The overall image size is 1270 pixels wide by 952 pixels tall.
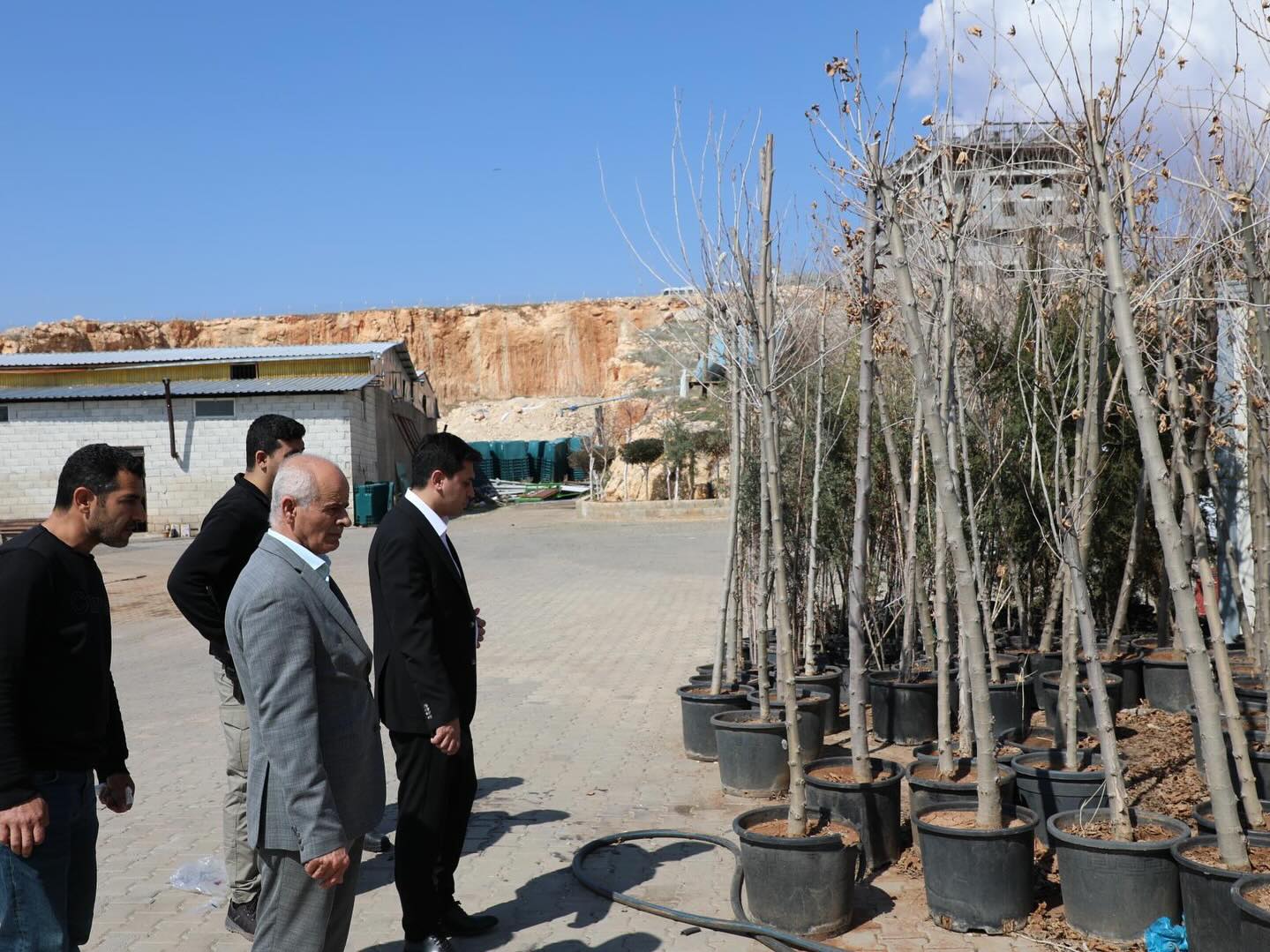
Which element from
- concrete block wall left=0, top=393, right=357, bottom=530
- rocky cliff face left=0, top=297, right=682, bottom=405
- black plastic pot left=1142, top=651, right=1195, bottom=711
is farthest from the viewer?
rocky cliff face left=0, top=297, right=682, bottom=405

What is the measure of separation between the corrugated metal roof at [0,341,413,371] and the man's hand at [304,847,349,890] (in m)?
33.7

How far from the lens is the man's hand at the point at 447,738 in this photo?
3.76 meters

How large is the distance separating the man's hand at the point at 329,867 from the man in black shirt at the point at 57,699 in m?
0.69

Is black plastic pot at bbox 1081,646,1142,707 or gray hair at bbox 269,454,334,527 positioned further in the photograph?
black plastic pot at bbox 1081,646,1142,707

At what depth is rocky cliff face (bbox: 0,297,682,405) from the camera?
238 feet

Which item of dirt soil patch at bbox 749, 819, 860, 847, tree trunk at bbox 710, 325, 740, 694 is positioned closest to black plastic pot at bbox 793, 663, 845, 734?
tree trunk at bbox 710, 325, 740, 694

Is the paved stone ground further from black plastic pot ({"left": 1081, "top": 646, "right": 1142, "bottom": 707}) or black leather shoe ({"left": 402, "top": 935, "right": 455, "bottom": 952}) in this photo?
black plastic pot ({"left": 1081, "top": 646, "right": 1142, "bottom": 707})

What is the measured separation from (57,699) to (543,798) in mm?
3479

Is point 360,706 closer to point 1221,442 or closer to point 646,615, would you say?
point 1221,442

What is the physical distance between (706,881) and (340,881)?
Answer: 2.24 meters

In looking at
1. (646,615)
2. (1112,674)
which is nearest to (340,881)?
(1112,674)

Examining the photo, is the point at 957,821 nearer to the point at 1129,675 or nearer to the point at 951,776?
the point at 951,776

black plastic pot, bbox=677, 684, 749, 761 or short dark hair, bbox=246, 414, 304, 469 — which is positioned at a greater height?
short dark hair, bbox=246, 414, 304, 469

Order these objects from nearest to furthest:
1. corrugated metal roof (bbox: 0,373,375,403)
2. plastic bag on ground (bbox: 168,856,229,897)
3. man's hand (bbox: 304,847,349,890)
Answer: man's hand (bbox: 304,847,349,890) → plastic bag on ground (bbox: 168,856,229,897) → corrugated metal roof (bbox: 0,373,375,403)
